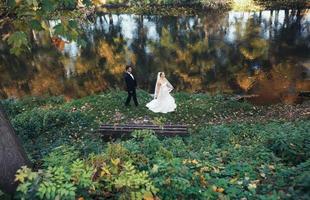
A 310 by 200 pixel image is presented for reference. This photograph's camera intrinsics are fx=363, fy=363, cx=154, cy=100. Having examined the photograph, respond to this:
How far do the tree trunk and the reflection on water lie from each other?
13.1 metres

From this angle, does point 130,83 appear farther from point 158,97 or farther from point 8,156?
point 8,156

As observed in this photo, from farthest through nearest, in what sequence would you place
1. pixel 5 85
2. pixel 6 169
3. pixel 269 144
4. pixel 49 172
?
pixel 5 85 < pixel 269 144 < pixel 6 169 < pixel 49 172

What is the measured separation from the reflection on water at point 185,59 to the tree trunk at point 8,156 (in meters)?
13.1

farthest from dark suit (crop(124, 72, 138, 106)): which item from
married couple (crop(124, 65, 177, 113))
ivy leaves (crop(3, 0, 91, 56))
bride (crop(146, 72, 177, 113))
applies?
ivy leaves (crop(3, 0, 91, 56))

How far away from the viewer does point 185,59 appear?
3128cm

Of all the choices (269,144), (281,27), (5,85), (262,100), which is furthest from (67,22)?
(281,27)

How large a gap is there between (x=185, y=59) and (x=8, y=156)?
25.7 meters

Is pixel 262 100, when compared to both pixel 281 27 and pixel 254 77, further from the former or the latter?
pixel 281 27

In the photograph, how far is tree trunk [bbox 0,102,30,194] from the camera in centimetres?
634

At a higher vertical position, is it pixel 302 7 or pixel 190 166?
pixel 190 166

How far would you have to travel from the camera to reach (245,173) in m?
6.61

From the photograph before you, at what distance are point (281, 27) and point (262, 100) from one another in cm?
2237

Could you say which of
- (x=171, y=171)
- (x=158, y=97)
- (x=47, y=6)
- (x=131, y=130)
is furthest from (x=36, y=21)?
(x=158, y=97)

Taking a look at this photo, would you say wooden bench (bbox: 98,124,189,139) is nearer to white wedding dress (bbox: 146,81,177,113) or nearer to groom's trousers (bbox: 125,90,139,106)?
white wedding dress (bbox: 146,81,177,113)
